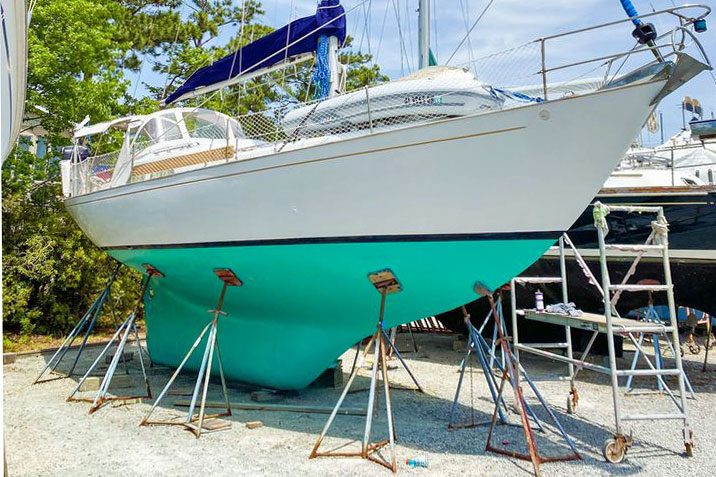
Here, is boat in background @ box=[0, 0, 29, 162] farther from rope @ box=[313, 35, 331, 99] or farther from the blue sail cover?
rope @ box=[313, 35, 331, 99]

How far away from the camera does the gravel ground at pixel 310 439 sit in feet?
14.2

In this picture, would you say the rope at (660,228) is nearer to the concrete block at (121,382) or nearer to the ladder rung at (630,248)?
the ladder rung at (630,248)

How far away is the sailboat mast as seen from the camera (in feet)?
24.1

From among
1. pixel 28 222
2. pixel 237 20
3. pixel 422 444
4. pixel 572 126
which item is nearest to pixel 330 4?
pixel 572 126

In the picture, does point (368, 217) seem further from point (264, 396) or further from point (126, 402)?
point (126, 402)

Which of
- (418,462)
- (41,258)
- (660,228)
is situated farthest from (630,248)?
(41,258)

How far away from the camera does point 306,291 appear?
572cm

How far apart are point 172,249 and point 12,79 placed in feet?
9.44

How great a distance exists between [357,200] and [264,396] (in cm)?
281

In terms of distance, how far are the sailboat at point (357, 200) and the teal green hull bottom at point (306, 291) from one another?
2 cm

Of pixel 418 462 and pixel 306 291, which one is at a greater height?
pixel 306 291

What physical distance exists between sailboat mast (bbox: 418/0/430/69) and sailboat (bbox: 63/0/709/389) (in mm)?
33

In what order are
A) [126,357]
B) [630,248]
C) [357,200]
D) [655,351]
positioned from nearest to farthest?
[630,248], [357,200], [655,351], [126,357]

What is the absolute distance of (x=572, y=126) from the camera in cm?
432
